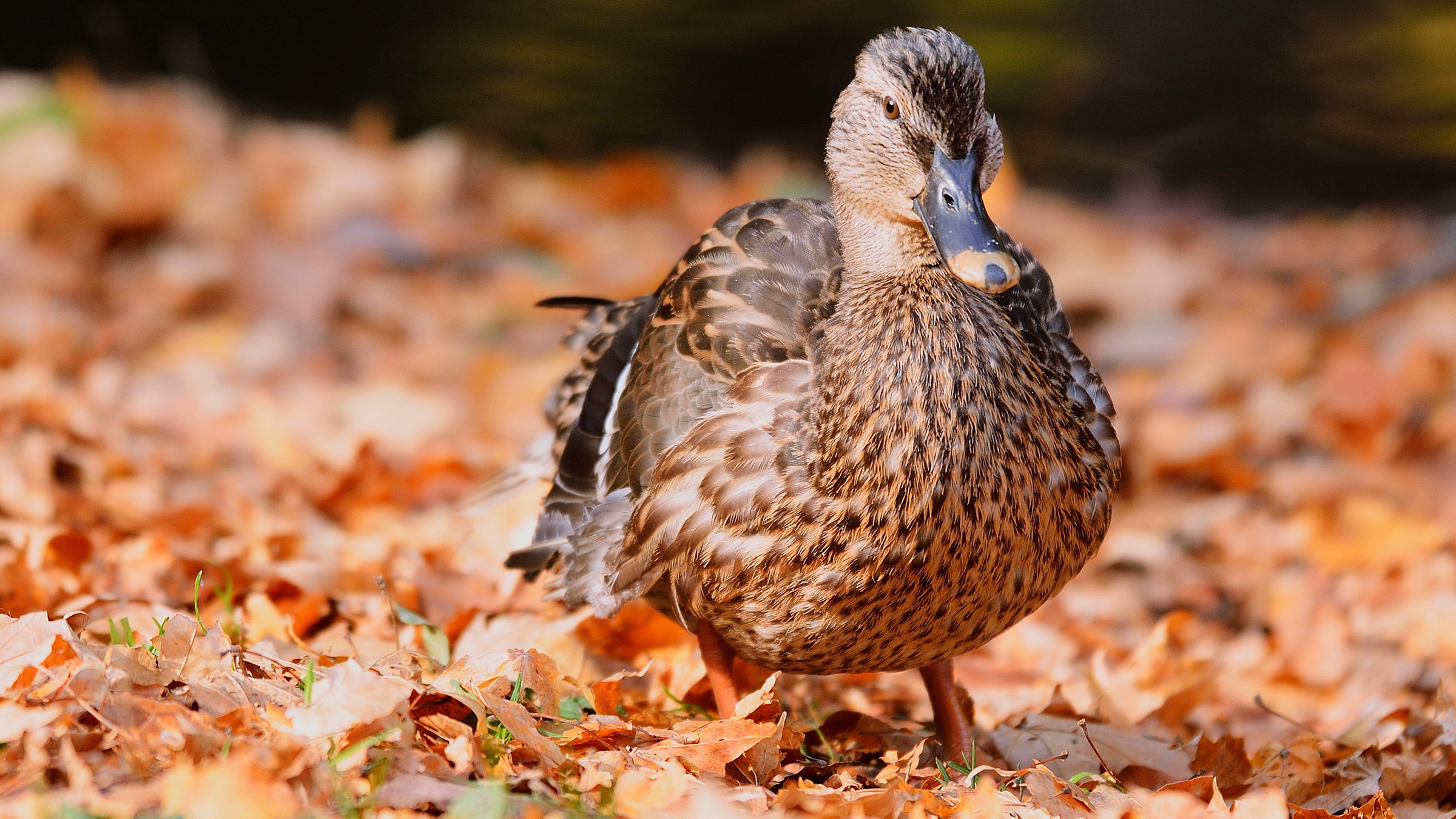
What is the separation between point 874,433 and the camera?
2.70m

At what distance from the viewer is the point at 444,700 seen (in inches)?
98.3

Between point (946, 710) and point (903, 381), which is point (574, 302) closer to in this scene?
point (903, 381)

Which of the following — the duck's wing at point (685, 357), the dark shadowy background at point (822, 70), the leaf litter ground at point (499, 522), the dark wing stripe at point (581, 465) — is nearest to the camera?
the leaf litter ground at point (499, 522)

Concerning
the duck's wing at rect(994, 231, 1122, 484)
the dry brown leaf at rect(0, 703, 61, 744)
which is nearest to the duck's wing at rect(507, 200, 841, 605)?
the duck's wing at rect(994, 231, 1122, 484)

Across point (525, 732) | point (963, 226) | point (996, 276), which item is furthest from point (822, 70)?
point (525, 732)

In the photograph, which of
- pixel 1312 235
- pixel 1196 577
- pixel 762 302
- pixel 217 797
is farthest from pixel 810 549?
pixel 1312 235

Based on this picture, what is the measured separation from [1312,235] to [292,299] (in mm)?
6178

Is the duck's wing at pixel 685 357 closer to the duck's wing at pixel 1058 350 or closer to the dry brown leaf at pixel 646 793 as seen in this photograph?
the duck's wing at pixel 1058 350

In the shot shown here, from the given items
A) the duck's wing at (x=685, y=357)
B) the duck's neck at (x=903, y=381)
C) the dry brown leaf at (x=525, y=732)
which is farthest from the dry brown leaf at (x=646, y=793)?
the duck's wing at (x=685, y=357)

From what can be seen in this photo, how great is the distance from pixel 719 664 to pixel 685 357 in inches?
26.7

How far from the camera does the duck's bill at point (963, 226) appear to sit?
8.30 feet

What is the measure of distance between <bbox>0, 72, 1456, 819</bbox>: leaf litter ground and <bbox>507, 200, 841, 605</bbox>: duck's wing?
0.81ft

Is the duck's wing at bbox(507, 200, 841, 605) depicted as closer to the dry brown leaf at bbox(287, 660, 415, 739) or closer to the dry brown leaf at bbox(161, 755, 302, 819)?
the dry brown leaf at bbox(287, 660, 415, 739)

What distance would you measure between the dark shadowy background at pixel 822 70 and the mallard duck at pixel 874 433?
624cm
